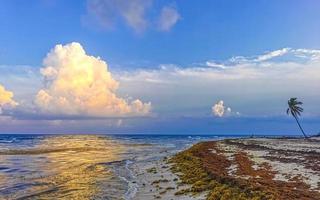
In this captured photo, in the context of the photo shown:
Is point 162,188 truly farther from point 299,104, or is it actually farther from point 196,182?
point 299,104

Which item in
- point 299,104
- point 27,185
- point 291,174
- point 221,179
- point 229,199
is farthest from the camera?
point 299,104

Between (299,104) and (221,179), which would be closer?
(221,179)

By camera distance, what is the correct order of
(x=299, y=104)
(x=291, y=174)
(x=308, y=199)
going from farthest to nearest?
1. (x=299, y=104)
2. (x=291, y=174)
3. (x=308, y=199)

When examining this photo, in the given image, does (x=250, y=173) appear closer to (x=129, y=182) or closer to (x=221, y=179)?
(x=221, y=179)

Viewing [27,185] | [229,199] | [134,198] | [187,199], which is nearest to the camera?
[229,199]

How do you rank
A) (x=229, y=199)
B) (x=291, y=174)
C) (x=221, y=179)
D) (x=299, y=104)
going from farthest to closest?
(x=299, y=104) < (x=291, y=174) < (x=221, y=179) < (x=229, y=199)

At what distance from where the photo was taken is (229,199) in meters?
19.2

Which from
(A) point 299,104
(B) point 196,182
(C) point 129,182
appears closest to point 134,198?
(B) point 196,182

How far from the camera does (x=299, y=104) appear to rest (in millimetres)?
118938

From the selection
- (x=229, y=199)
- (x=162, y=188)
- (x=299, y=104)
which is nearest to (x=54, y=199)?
(x=162, y=188)

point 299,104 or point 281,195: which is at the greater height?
point 299,104

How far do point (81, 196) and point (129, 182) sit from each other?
21.8 feet

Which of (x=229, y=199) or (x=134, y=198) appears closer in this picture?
(x=229, y=199)

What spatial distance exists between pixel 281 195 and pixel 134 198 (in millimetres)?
8550
